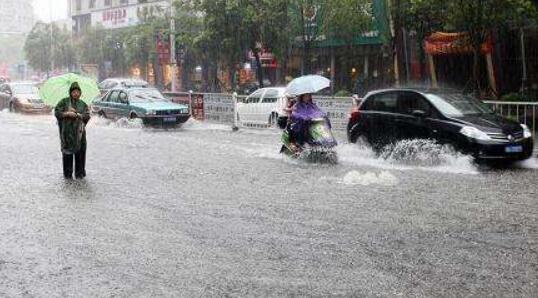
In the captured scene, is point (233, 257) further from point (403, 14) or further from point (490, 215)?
point (403, 14)

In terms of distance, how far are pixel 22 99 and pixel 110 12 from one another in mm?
31593

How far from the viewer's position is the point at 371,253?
686 centimetres

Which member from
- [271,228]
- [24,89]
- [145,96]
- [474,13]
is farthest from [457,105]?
[24,89]

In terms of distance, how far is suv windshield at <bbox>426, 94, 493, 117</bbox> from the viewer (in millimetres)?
13352

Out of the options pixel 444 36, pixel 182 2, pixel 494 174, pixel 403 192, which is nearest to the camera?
pixel 403 192

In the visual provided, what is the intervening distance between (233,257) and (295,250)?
0.65 m

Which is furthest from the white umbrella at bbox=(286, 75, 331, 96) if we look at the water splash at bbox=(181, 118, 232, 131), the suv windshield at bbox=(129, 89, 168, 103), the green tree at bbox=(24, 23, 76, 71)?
the green tree at bbox=(24, 23, 76, 71)

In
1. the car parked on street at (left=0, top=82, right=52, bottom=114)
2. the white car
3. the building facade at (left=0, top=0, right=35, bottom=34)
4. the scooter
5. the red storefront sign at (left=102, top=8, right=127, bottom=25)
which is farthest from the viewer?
the building facade at (left=0, top=0, right=35, bottom=34)

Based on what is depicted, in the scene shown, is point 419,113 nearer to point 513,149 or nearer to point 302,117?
point 513,149

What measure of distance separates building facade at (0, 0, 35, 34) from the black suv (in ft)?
510

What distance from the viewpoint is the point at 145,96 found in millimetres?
25062

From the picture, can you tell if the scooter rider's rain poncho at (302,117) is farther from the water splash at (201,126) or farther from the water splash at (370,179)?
the water splash at (201,126)

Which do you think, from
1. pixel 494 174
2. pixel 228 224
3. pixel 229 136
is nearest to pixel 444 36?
pixel 229 136

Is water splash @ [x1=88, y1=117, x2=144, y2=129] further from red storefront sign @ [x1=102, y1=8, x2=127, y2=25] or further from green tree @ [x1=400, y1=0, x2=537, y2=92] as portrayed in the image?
red storefront sign @ [x1=102, y1=8, x2=127, y2=25]
